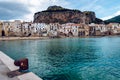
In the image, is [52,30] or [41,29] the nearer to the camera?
[41,29]

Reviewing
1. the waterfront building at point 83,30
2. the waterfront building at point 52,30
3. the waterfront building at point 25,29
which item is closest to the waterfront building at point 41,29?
the waterfront building at point 52,30

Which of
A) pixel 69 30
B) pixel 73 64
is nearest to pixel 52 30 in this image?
pixel 69 30

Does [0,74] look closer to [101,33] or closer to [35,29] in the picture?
[35,29]

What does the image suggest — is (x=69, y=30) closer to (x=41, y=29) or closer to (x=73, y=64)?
(x=41, y=29)

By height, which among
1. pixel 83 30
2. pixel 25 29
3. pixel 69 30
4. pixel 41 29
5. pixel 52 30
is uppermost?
pixel 25 29

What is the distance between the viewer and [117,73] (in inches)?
838

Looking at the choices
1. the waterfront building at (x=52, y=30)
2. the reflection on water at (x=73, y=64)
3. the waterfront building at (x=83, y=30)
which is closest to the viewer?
the reflection on water at (x=73, y=64)

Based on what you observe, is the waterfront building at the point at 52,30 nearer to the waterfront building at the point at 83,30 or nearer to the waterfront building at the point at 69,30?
the waterfront building at the point at 69,30

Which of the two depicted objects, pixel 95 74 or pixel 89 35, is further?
pixel 89 35

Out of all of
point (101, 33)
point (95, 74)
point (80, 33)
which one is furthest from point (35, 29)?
point (95, 74)

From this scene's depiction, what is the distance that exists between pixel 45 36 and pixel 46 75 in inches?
5679

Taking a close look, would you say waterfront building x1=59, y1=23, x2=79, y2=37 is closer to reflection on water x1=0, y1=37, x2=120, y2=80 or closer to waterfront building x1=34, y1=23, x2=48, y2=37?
waterfront building x1=34, y1=23, x2=48, y2=37

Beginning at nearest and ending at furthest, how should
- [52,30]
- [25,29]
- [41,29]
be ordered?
[25,29] → [41,29] → [52,30]

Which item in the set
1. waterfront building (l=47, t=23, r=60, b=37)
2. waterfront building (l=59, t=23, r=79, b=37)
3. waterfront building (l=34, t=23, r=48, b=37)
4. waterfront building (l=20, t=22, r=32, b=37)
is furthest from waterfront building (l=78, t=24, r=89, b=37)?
waterfront building (l=20, t=22, r=32, b=37)
